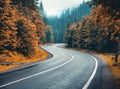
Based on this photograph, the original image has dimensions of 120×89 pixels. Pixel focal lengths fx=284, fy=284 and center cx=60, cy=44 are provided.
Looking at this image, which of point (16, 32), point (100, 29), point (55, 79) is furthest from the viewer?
point (100, 29)

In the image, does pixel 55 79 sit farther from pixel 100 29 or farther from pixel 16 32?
pixel 100 29

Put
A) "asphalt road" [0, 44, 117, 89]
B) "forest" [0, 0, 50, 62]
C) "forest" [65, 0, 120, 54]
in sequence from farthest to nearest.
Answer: "forest" [0, 0, 50, 62], "forest" [65, 0, 120, 54], "asphalt road" [0, 44, 117, 89]

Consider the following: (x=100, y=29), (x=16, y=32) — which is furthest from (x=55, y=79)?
(x=100, y=29)

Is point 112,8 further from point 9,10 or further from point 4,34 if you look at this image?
point 9,10

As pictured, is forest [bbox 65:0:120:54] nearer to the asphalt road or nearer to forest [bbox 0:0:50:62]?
the asphalt road

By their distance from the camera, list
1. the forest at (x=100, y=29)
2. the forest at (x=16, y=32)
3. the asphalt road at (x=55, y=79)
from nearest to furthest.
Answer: the asphalt road at (x=55, y=79)
the forest at (x=100, y=29)
the forest at (x=16, y=32)

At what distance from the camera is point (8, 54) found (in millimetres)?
41688

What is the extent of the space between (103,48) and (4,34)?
1557 inches

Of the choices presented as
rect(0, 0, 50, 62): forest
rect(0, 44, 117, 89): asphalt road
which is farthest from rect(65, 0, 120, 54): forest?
rect(0, 0, 50, 62): forest

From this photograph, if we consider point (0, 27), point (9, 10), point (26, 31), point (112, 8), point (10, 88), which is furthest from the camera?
point (26, 31)

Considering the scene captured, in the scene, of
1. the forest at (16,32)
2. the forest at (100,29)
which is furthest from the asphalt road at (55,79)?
the forest at (16,32)

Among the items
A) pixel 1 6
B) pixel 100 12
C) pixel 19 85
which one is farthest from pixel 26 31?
pixel 19 85

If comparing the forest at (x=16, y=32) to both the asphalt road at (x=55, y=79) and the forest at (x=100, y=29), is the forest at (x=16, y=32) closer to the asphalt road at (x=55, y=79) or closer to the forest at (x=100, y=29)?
the forest at (x=100, y=29)

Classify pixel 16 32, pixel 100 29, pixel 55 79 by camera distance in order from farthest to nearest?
pixel 100 29 < pixel 16 32 < pixel 55 79
